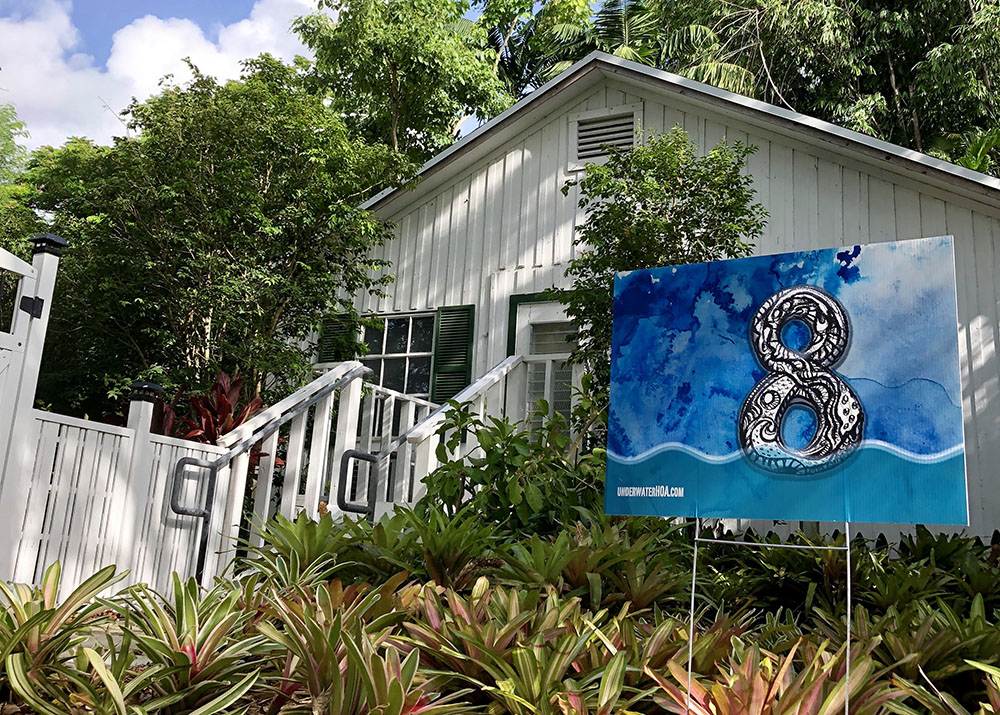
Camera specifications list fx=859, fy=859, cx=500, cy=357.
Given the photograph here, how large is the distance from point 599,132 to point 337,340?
3.79 m

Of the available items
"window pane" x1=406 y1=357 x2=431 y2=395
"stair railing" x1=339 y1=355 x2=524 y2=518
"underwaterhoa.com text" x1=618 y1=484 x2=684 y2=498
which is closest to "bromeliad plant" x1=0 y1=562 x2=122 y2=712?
"underwaterhoa.com text" x1=618 y1=484 x2=684 y2=498

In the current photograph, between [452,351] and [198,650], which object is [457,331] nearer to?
[452,351]

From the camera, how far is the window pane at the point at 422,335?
391 inches

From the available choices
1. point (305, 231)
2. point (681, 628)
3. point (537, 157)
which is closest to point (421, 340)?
point (305, 231)

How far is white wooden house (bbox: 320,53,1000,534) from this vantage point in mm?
7562

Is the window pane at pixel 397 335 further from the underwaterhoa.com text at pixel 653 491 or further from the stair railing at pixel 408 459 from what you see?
the underwaterhoa.com text at pixel 653 491

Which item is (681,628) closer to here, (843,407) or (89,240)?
(843,407)

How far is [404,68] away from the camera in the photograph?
15281 millimetres

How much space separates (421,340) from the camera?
998 cm

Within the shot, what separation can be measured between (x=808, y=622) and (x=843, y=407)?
6.64 ft

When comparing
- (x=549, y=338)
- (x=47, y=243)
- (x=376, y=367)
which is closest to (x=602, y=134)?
(x=549, y=338)

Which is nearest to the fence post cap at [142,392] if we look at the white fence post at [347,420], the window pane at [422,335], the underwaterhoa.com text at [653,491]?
the white fence post at [347,420]

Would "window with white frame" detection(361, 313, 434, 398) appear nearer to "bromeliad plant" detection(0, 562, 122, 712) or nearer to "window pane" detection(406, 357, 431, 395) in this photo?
"window pane" detection(406, 357, 431, 395)

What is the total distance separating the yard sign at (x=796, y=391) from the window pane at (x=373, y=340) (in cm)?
713
